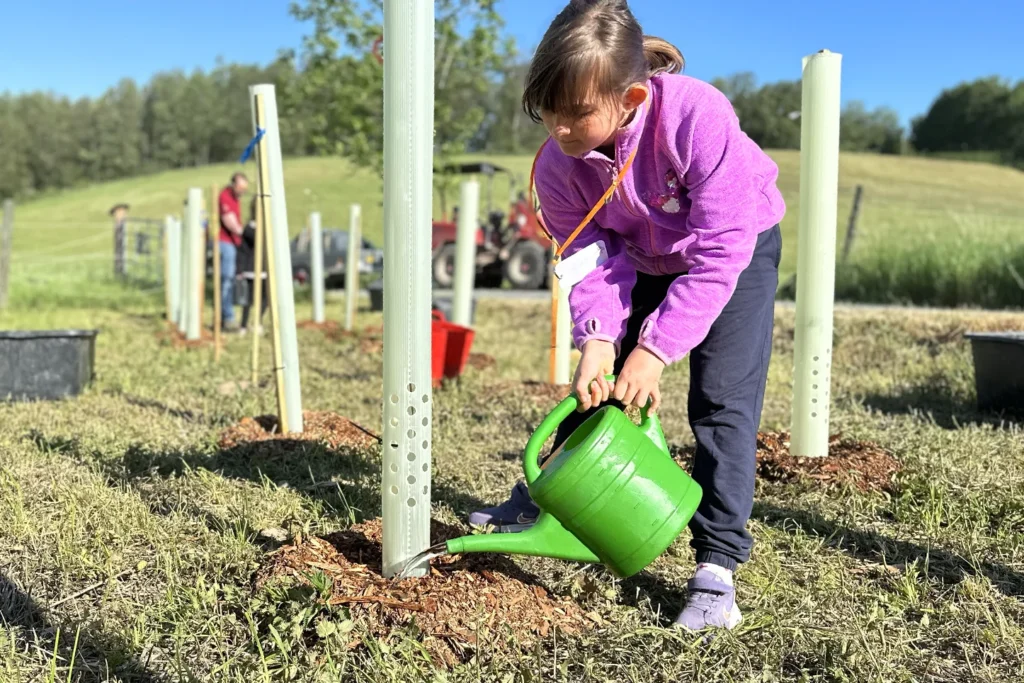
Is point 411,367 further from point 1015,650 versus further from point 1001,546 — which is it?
point 1001,546

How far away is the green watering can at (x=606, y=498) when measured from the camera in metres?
1.61

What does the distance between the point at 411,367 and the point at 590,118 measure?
648 millimetres

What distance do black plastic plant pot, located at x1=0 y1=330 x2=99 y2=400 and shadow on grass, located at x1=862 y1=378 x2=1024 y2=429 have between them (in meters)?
4.10

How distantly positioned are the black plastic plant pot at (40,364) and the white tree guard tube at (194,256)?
239 cm

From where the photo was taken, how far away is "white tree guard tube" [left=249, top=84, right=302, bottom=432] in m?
3.33

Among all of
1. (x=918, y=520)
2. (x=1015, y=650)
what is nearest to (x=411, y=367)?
(x=1015, y=650)

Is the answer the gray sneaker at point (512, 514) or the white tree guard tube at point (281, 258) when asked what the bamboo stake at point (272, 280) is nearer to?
the white tree guard tube at point (281, 258)

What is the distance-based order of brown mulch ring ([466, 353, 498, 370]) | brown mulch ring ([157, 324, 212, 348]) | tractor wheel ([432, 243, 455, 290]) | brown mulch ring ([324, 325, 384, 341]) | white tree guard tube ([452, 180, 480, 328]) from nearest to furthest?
brown mulch ring ([466, 353, 498, 370]) < white tree guard tube ([452, 180, 480, 328]) < brown mulch ring ([157, 324, 212, 348]) < brown mulch ring ([324, 325, 384, 341]) < tractor wheel ([432, 243, 455, 290])

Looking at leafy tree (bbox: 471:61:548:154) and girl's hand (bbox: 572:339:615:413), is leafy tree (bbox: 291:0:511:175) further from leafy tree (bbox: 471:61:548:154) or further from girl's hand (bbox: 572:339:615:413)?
leafy tree (bbox: 471:61:548:154)

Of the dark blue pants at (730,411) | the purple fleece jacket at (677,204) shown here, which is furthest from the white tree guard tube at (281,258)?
the dark blue pants at (730,411)

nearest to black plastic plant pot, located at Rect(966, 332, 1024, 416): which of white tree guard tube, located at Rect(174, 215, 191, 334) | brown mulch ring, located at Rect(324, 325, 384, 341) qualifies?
brown mulch ring, located at Rect(324, 325, 384, 341)

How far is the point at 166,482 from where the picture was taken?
2.66 m

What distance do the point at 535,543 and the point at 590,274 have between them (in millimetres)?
625

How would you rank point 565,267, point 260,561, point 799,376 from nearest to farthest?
point 565,267 < point 260,561 < point 799,376
